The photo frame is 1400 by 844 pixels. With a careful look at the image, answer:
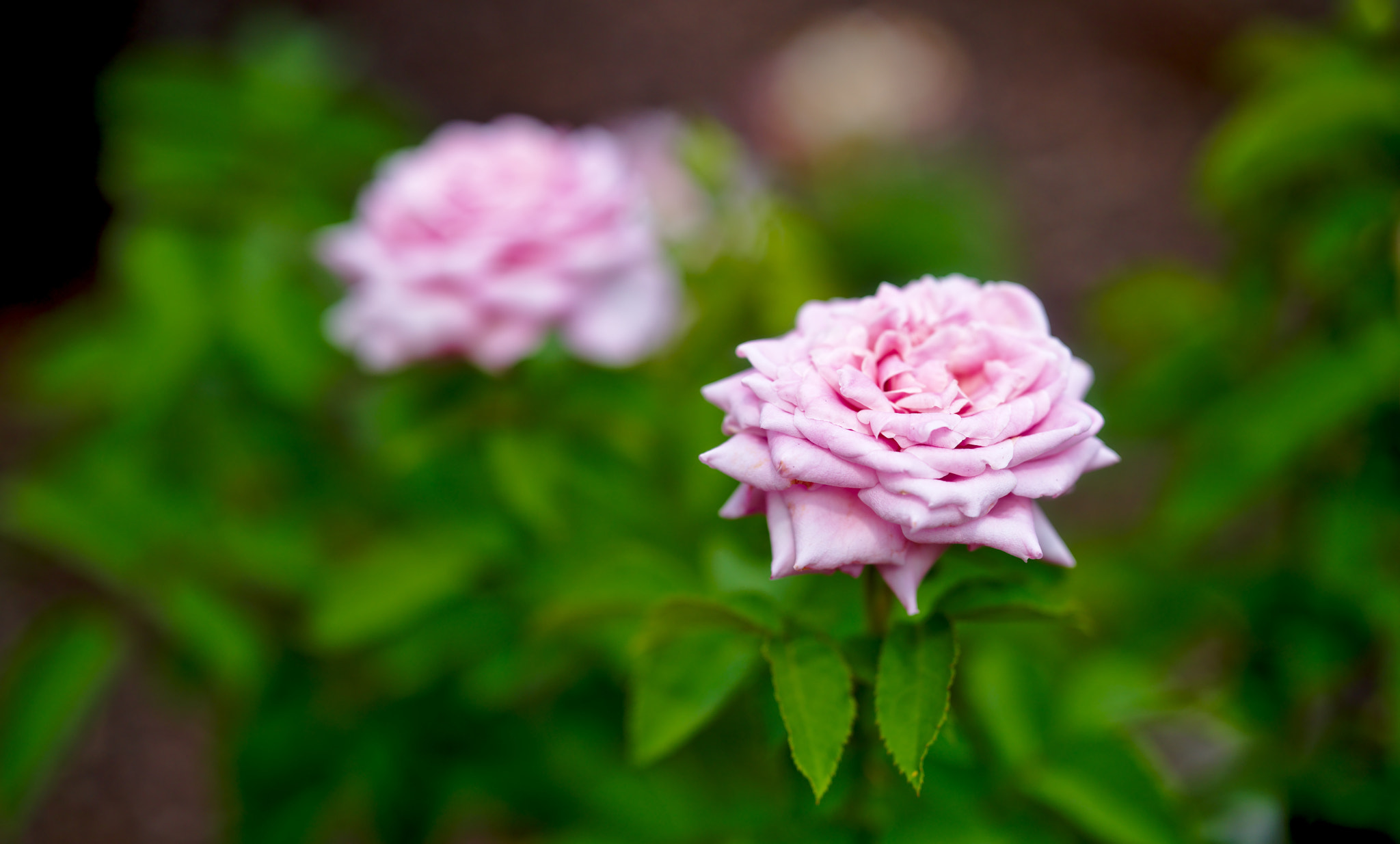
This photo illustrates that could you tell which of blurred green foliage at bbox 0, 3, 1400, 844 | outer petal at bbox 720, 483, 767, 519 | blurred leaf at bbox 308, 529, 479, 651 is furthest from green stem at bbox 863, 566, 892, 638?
blurred leaf at bbox 308, 529, 479, 651

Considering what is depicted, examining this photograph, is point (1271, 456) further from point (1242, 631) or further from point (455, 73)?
point (455, 73)

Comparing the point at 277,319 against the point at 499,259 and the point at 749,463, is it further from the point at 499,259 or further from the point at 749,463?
the point at 749,463

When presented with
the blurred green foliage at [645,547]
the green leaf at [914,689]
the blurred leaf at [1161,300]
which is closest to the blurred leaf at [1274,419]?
the blurred green foliage at [645,547]

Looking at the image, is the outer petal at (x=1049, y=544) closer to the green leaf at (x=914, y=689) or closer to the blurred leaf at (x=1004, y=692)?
the green leaf at (x=914, y=689)

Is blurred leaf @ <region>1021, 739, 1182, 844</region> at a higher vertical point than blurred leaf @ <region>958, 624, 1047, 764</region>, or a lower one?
higher

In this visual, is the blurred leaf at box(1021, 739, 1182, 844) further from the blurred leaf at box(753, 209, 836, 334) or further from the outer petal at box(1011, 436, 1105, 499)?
the blurred leaf at box(753, 209, 836, 334)

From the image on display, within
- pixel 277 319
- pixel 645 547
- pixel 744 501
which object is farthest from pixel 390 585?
pixel 744 501

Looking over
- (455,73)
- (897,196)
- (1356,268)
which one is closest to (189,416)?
(1356,268)
